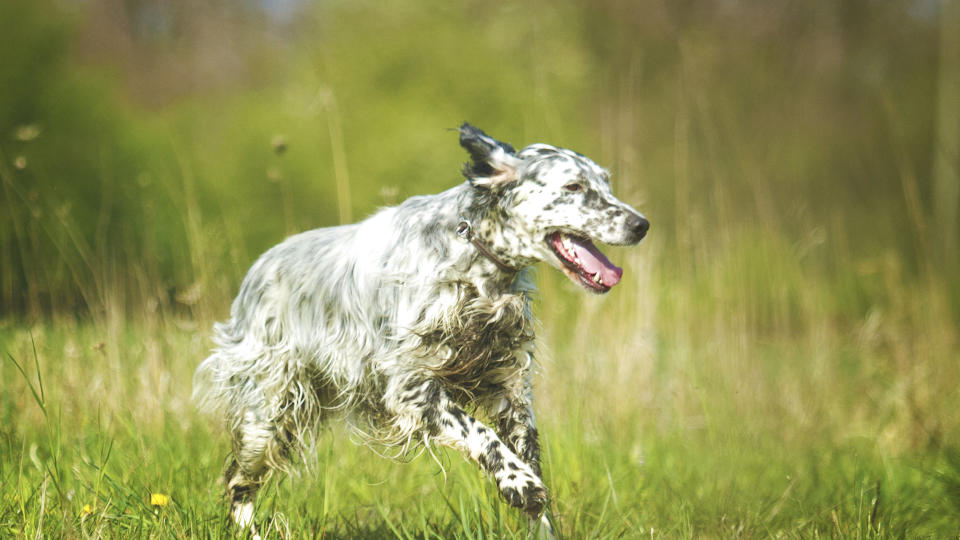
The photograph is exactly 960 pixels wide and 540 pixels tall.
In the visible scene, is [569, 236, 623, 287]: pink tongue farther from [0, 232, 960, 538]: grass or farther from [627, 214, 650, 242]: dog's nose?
[0, 232, 960, 538]: grass

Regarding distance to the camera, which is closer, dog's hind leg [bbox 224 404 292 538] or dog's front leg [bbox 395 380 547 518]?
dog's front leg [bbox 395 380 547 518]

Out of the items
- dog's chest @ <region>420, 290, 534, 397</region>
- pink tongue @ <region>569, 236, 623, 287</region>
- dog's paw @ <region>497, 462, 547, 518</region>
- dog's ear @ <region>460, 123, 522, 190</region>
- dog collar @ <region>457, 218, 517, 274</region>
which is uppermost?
dog's ear @ <region>460, 123, 522, 190</region>

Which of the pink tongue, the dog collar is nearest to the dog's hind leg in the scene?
the dog collar

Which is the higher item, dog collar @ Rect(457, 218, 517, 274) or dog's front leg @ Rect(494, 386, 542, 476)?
dog collar @ Rect(457, 218, 517, 274)

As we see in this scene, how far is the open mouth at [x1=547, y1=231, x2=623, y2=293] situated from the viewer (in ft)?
10.6

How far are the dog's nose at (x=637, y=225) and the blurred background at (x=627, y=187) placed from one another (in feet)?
2.73

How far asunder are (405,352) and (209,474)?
4.20ft

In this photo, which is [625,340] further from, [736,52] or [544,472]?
[736,52]

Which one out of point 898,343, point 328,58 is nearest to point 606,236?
point 898,343

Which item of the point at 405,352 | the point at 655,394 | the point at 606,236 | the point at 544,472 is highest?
the point at 606,236

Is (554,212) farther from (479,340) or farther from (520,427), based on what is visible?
(520,427)

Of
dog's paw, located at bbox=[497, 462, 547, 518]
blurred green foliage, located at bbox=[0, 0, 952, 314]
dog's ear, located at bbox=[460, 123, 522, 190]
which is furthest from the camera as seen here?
blurred green foliage, located at bbox=[0, 0, 952, 314]

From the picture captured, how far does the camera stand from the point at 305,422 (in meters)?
3.95

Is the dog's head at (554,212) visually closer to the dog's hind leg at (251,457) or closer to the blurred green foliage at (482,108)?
the dog's hind leg at (251,457)
